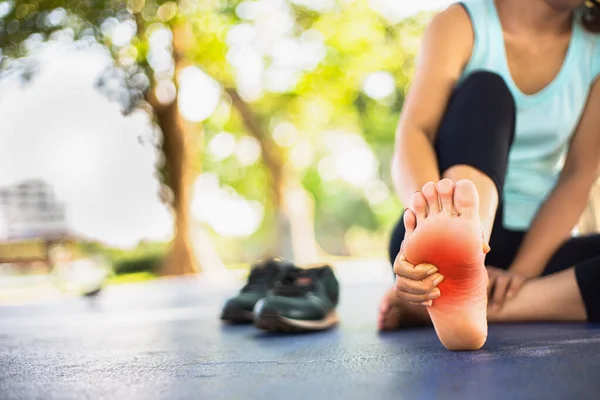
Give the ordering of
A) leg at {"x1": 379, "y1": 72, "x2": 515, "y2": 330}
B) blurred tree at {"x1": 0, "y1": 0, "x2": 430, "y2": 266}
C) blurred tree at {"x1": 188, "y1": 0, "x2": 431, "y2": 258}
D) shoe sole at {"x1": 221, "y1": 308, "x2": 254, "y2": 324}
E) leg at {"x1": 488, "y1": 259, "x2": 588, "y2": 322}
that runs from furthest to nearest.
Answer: blurred tree at {"x1": 188, "y1": 0, "x2": 431, "y2": 258} < blurred tree at {"x1": 0, "y1": 0, "x2": 430, "y2": 266} < shoe sole at {"x1": 221, "y1": 308, "x2": 254, "y2": 324} < leg at {"x1": 488, "y1": 259, "x2": 588, "y2": 322} < leg at {"x1": 379, "y1": 72, "x2": 515, "y2": 330}

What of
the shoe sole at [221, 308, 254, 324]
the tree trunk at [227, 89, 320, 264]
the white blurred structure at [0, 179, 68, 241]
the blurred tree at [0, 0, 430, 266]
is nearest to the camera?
the shoe sole at [221, 308, 254, 324]

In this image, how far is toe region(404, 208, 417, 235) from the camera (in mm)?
913

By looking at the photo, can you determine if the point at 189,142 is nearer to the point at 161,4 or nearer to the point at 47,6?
the point at 161,4

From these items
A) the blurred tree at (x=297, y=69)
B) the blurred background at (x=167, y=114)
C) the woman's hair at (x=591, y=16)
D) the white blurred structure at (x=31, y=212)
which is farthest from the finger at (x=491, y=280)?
the white blurred structure at (x=31, y=212)

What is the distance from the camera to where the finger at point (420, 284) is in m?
0.91

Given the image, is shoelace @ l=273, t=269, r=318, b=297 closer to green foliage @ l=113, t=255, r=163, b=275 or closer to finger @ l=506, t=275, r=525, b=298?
finger @ l=506, t=275, r=525, b=298

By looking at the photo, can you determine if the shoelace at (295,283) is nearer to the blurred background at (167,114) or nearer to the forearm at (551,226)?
the forearm at (551,226)

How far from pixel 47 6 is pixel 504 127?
22.7ft

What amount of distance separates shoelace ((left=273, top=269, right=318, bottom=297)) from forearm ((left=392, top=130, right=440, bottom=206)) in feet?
1.18

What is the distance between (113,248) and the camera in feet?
45.6

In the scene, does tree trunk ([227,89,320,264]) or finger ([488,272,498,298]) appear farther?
tree trunk ([227,89,320,264])

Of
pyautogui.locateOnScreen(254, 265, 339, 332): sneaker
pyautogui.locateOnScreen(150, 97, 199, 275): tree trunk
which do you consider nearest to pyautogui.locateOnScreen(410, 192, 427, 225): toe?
pyautogui.locateOnScreen(254, 265, 339, 332): sneaker

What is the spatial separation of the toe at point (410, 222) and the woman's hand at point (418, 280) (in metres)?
0.03

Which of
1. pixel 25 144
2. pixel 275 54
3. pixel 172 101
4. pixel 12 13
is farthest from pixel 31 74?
pixel 25 144
